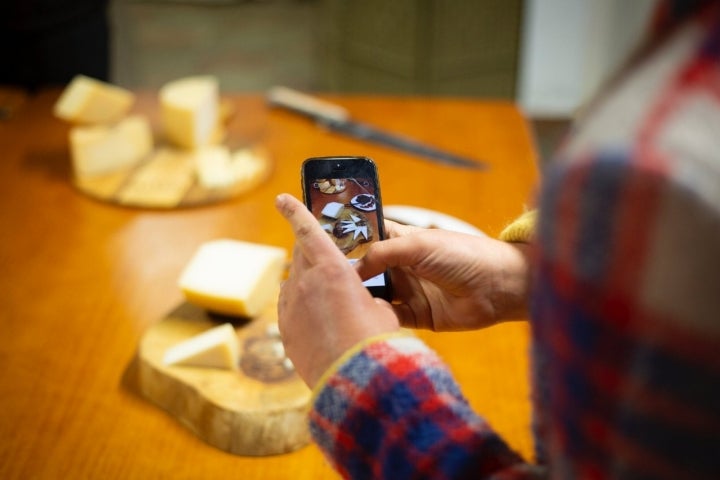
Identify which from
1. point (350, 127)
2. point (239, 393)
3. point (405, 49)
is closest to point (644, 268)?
point (239, 393)

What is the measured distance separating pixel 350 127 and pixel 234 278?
620 millimetres

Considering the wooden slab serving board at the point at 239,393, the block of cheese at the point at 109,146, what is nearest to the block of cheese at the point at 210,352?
the wooden slab serving board at the point at 239,393

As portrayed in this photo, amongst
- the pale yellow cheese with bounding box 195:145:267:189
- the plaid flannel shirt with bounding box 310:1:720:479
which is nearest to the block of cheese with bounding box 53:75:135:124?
the pale yellow cheese with bounding box 195:145:267:189

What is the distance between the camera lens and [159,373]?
0.88 meters

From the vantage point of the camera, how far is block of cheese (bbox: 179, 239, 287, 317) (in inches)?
37.4

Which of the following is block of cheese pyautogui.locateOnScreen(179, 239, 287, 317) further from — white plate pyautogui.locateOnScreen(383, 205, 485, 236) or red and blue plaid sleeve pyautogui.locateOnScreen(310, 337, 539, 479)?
red and blue plaid sleeve pyautogui.locateOnScreen(310, 337, 539, 479)

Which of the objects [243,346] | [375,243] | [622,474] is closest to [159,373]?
[243,346]

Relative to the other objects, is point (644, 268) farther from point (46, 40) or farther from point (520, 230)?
point (46, 40)

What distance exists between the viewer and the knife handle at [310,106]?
156 cm

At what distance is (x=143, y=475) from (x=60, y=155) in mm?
832

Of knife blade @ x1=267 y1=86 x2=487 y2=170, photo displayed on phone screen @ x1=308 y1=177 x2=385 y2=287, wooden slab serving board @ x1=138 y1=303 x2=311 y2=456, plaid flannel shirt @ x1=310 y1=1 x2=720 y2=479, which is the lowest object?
wooden slab serving board @ x1=138 y1=303 x2=311 y2=456

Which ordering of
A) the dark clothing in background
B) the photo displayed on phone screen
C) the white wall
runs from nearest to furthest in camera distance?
the photo displayed on phone screen → the dark clothing in background → the white wall

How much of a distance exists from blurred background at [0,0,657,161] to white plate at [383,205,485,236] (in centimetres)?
99

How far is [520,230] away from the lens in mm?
831
